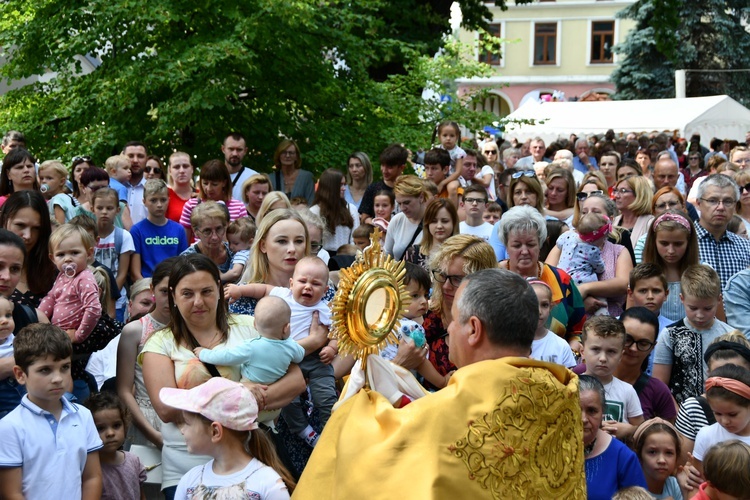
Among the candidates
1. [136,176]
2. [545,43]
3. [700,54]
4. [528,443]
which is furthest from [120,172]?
[545,43]

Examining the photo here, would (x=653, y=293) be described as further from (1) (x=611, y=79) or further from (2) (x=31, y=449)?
(1) (x=611, y=79)

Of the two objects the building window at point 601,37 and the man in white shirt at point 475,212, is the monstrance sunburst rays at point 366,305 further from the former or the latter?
the building window at point 601,37

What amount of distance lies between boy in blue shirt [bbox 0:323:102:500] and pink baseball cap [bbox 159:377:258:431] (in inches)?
26.1

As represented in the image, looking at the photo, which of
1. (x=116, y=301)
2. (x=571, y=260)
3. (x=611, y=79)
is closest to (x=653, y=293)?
(x=571, y=260)

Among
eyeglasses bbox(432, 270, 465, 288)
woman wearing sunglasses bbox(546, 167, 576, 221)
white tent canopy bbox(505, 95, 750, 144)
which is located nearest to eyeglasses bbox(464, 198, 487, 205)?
woman wearing sunglasses bbox(546, 167, 576, 221)

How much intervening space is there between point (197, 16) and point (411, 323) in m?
6.96

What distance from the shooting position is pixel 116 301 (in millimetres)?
8180

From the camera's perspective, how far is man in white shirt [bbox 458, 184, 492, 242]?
9.63 m

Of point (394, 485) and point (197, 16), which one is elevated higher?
point (197, 16)

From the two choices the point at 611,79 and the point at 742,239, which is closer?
the point at 742,239

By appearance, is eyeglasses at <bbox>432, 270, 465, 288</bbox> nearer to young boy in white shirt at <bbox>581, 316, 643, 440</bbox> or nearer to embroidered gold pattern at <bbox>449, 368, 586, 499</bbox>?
young boy in white shirt at <bbox>581, 316, 643, 440</bbox>

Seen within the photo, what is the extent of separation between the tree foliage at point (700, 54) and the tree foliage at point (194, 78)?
1270 inches

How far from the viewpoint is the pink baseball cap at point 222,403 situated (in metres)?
4.82

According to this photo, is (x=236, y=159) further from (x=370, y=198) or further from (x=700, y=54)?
(x=700, y=54)
